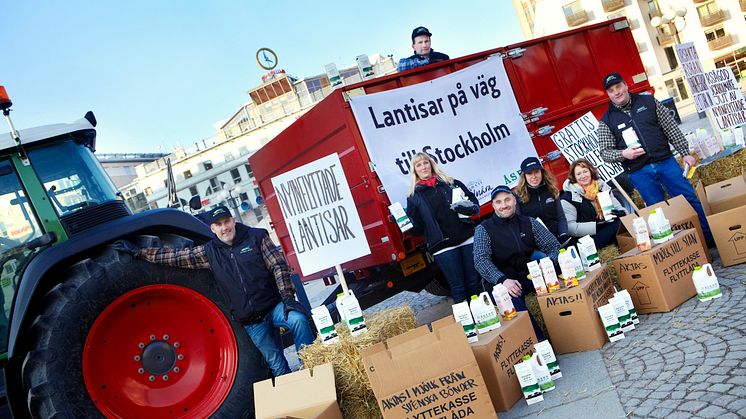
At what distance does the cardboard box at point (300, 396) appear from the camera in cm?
420

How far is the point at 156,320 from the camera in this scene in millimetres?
4922

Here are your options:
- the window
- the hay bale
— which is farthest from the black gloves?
the window

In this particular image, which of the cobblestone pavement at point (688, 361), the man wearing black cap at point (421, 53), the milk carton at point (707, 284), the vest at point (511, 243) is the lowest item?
the cobblestone pavement at point (688, 361)

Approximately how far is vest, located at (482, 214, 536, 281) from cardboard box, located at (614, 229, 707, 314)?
0.73 meters

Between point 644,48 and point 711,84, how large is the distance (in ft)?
163

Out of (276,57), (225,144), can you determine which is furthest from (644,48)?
(225,144)

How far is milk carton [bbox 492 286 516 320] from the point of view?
476 cm

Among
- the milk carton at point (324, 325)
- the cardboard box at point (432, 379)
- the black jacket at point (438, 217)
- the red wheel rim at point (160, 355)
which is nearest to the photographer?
the cardboard box at point (432, 379)

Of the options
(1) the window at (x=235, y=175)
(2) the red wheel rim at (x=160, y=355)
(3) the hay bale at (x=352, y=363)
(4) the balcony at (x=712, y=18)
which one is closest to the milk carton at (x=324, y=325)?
(3) the hay bale at (x=352, y=363)

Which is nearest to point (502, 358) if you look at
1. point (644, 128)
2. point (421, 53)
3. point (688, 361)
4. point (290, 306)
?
point (688, 361)

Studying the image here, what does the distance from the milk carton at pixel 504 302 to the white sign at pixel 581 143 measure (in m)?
3.70

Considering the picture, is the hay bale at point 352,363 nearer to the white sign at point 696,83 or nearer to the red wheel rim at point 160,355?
the red wheel rim at point 160,355

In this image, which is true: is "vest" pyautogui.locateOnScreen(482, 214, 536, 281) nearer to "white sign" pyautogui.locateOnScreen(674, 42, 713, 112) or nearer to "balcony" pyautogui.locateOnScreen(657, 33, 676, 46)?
"white sign" pyautogui.locateOnScreen(674, 42, 713, 112)

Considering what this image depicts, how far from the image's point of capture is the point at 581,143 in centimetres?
821
